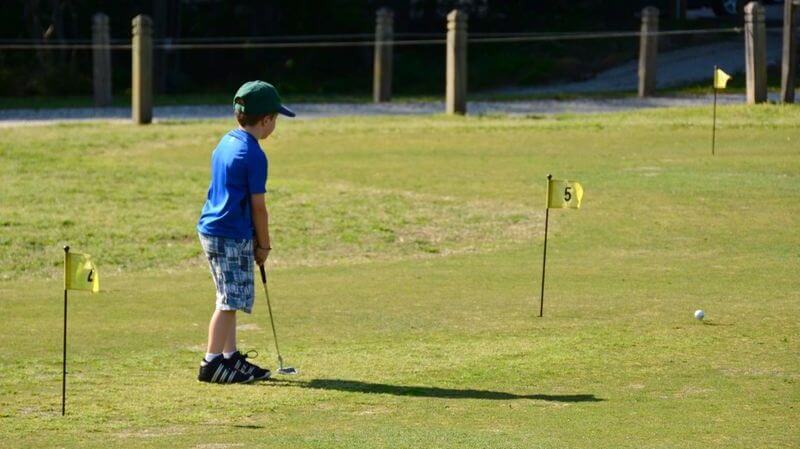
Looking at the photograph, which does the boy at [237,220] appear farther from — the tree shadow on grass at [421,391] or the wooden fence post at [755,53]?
the wooden fence post at [755,53]

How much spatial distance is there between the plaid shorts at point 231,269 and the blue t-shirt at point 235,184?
0.05 metres

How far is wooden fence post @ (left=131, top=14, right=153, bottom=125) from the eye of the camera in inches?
1097

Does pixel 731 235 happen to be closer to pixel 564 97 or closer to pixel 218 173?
pixel 218 173

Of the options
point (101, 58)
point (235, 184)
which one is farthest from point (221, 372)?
point (101, 58)

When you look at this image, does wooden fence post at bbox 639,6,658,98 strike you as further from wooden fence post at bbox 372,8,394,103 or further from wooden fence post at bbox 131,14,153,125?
wooden fence post at bbox 131,14,153,125

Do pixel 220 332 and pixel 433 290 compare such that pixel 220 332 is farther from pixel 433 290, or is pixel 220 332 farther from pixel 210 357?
pixel 433 290

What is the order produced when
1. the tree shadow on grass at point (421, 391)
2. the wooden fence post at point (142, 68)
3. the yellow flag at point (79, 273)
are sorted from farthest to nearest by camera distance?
1. the wooden fence post at point (142, 68)
2. the tree shadow on grass at point (421, 391)
3. the yellow flag at point (79, 273)

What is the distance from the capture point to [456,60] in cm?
2872

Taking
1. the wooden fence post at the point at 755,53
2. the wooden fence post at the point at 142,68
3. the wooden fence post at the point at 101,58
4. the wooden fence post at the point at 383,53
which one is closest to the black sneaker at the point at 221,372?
the wooden fence post at the point at 142,68

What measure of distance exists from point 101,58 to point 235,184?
2178 centimetres

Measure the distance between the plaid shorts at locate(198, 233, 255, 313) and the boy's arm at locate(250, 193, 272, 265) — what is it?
0.06 meters

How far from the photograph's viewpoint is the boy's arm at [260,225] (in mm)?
9203

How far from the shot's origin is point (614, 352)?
33.6 ft

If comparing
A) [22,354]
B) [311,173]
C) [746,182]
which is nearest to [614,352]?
[22,354]
